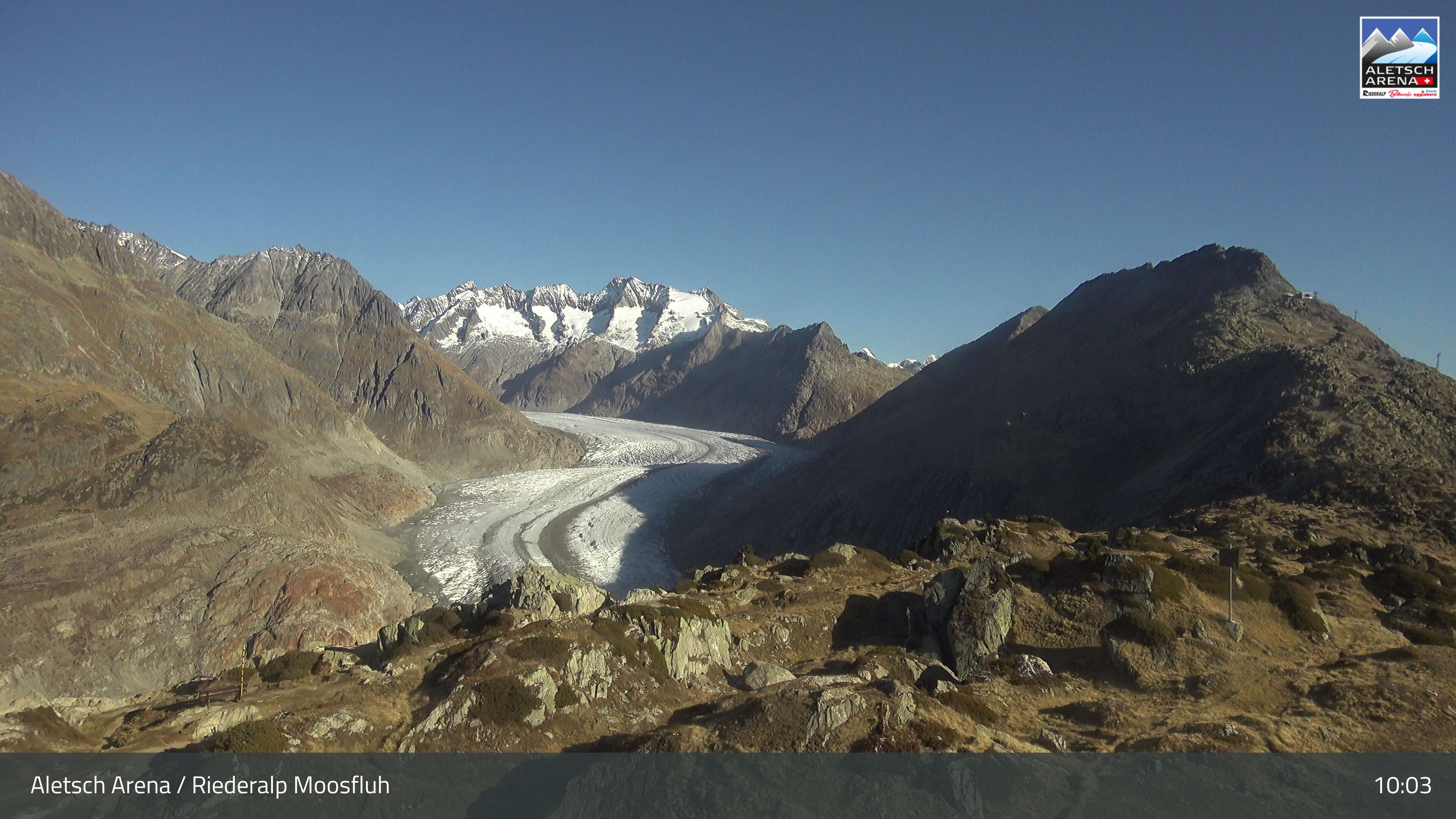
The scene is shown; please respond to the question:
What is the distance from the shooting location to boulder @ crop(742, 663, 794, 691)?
72.3 feet

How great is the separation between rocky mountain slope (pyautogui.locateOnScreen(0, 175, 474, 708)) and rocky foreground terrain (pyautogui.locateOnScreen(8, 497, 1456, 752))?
21560 millimetres

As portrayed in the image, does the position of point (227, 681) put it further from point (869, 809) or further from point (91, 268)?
point (91, 268)

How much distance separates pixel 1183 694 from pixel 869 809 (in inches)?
480

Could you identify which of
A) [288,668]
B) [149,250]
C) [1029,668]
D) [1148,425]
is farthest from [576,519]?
[149,250]

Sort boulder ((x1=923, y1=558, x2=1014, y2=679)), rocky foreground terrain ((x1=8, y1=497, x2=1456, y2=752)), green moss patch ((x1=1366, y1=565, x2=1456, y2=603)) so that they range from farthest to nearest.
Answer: green moss patch ((x1=1366, y1=565, x2=1456, y2=603))
boulder ((x1=923, y1=558, x2=1014, y2=679))
rocky foreground terrain ((x1=8, y1=497, x2=1456, y2=752))

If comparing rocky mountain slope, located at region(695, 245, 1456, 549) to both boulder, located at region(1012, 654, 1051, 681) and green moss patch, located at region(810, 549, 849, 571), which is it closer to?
green moss patch, located at region(810, 549, 849, 571)

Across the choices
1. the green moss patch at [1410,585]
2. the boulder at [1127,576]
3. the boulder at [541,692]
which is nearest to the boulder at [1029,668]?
the boulder at [1127,576]

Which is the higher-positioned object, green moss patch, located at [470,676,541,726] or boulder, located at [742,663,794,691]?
green moss patch, located at [470,676,541,726]

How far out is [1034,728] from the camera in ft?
57.4

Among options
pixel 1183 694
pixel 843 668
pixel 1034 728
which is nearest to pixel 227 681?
pixel 843 668

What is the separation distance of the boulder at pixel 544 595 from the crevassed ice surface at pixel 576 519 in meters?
Answer: 37.6

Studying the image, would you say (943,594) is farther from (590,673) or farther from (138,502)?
(138,502)

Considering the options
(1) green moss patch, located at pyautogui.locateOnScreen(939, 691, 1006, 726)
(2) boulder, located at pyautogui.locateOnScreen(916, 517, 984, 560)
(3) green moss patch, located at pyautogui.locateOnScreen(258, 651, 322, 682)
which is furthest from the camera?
(2) boulder, located at pyautogui.locateOnScreen(916, 517, 984, 560)

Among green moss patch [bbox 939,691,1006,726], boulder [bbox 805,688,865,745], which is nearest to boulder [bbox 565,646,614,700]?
boulder [bbox 805,688,865,745]
